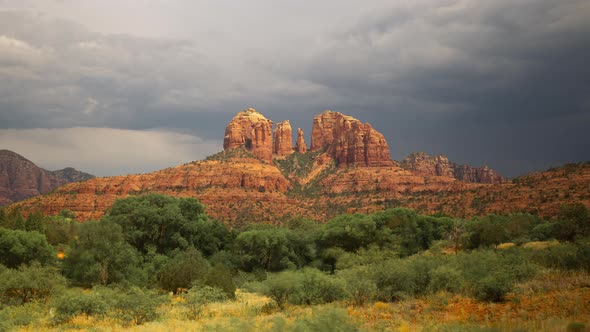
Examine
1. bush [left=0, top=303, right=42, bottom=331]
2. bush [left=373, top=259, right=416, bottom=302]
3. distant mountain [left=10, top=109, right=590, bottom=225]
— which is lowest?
bush [left=0, top=303, right=42, bottom=331]

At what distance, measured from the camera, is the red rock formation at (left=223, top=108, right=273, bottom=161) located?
18262 centimetres

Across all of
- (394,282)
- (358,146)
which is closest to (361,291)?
(394,282)

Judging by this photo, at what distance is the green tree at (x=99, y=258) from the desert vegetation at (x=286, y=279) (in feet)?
0.34

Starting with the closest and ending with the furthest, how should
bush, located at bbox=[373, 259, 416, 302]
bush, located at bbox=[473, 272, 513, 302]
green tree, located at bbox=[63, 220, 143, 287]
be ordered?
bush, located at bbox=[473, 272, 513, 302], bush, located at bbox=[373, 259, 416, 302], green tree, located at bbox=[63, 220, 143, 287]

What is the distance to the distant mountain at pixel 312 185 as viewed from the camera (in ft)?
303

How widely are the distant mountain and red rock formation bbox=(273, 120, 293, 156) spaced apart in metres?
0.45

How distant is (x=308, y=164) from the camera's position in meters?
182

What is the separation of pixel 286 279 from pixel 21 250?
97.0 feet

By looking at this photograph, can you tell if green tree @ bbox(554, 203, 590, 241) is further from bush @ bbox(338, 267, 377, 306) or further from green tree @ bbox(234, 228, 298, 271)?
bush @ bbox(338, 267, 377, 306)

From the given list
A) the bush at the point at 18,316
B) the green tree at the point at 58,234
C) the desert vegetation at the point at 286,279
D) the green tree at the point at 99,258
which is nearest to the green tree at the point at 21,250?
the desert vegetation at the point at 286,279

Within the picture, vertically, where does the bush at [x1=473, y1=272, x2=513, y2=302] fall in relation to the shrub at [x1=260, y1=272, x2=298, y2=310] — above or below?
above

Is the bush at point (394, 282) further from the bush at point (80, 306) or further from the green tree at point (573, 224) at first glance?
the green tree at point (573, 224)

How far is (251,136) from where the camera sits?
18538cm

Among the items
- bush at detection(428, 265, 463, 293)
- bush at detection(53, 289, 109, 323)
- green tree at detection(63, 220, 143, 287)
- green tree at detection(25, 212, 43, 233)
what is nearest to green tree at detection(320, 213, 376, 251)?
green tree at detection(63, 220, 143, 287)
